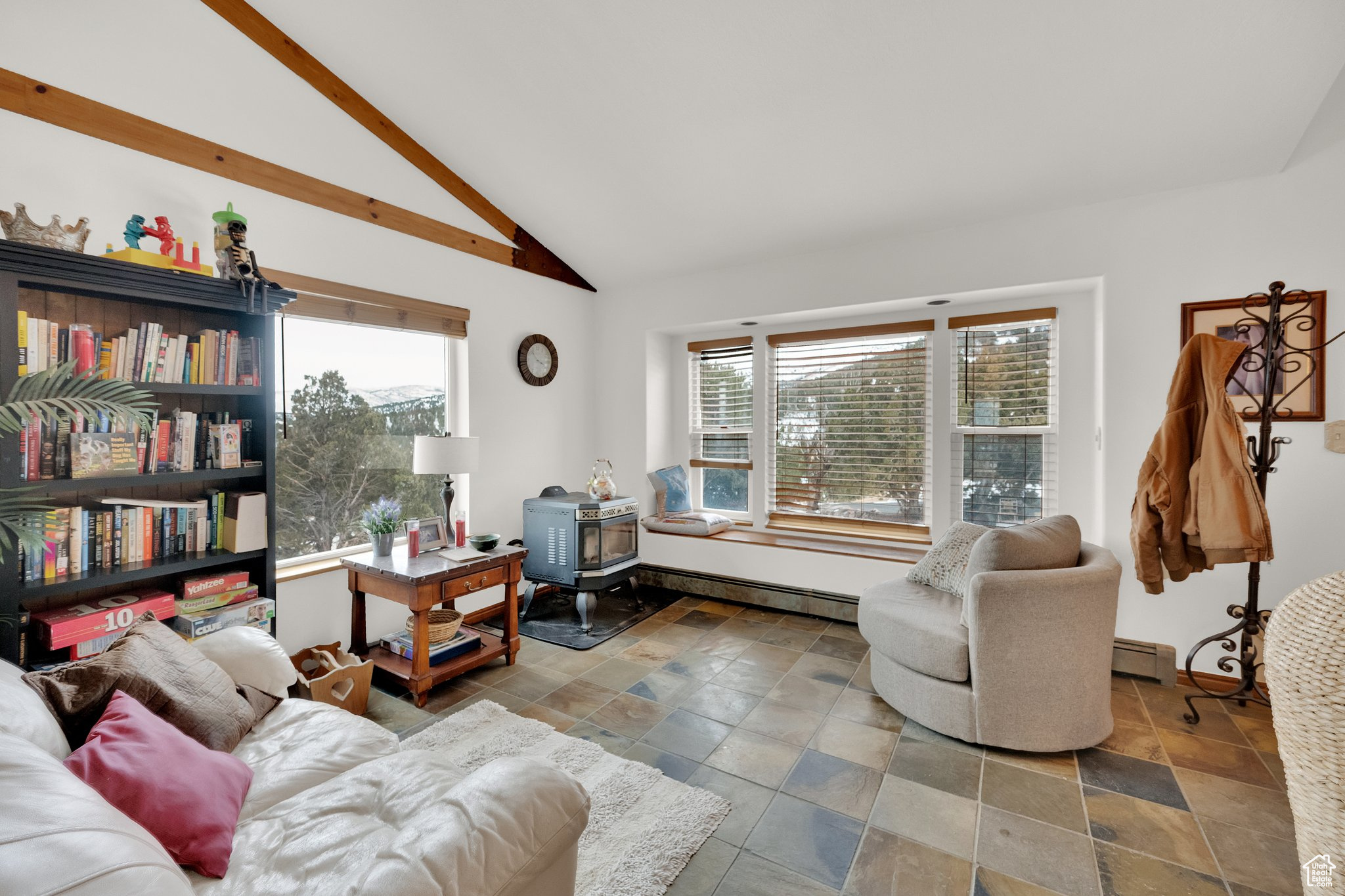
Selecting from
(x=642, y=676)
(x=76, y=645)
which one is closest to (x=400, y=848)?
(x=76, y=645)

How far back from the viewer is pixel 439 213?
362cm

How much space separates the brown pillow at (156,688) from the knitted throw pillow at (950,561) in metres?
2.93

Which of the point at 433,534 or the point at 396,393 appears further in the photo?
the point at 396,393

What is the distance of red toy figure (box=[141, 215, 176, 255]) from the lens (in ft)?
7.33

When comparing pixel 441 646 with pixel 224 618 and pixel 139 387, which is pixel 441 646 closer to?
pixel 224 618

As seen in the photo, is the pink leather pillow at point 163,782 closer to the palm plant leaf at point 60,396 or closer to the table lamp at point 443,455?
the palm plant leaf at point 60,396

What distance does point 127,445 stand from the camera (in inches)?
84.4

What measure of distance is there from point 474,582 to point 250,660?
3.76ft

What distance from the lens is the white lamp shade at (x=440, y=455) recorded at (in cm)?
308

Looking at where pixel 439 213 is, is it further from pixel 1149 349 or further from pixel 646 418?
pixel 1149 349

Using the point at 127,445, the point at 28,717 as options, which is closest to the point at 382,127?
the point at 127,445

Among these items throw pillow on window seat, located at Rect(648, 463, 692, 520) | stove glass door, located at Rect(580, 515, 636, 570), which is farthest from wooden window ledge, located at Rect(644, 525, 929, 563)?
stove glass door, located at Rect(580, 515, 636, 570)

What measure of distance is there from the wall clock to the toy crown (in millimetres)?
2339

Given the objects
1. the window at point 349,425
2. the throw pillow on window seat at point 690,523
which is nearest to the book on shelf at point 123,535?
the window at point 349,425
